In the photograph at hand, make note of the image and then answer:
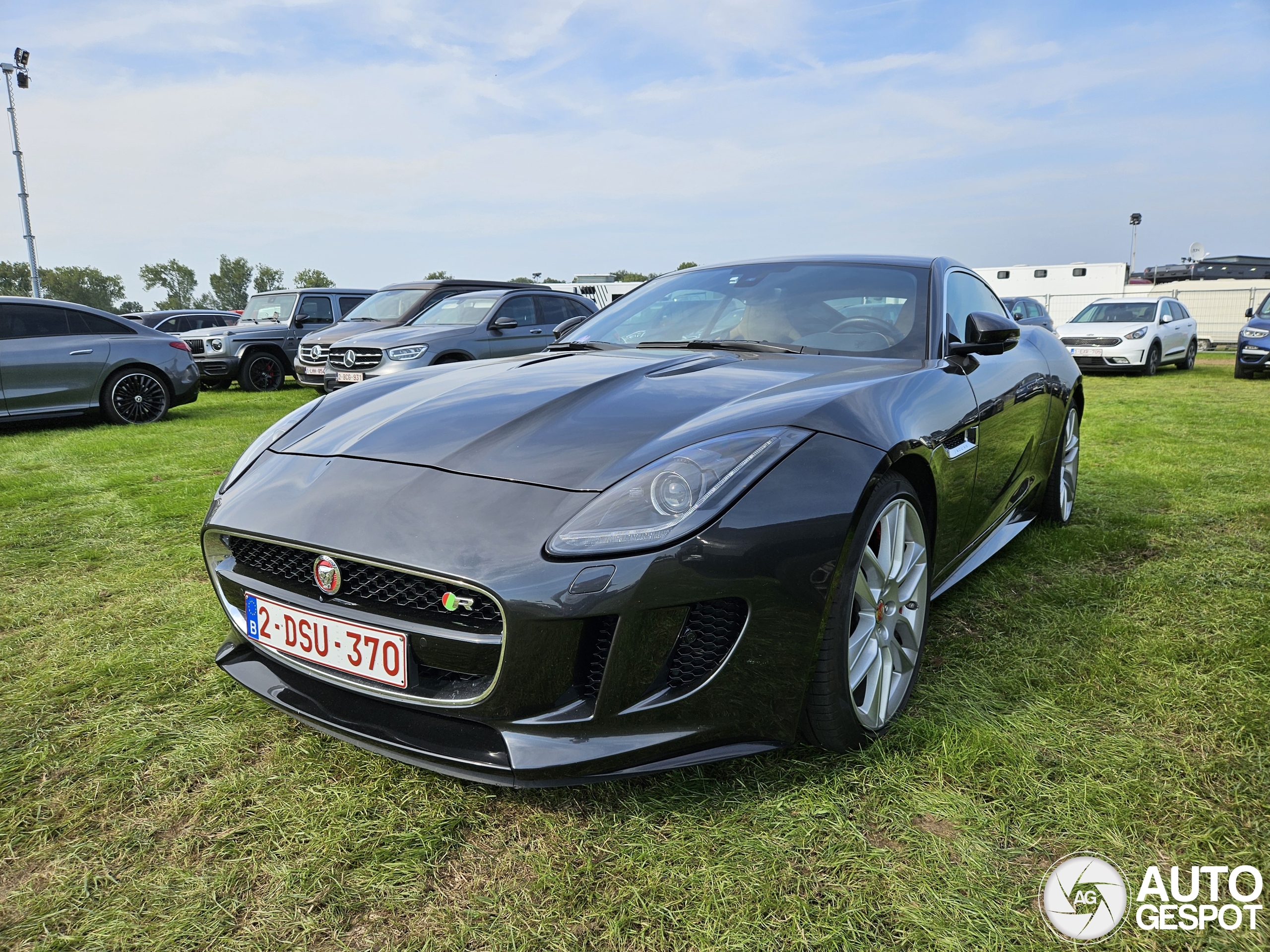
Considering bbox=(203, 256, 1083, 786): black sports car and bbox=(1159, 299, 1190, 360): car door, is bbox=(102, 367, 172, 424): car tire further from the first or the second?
bbox=(1159, 299, 1190, 360): car door

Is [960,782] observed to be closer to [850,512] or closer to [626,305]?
[850,512]

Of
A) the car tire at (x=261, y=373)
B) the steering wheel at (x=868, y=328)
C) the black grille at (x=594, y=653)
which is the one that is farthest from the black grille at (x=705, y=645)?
the car tire at (x=261, y=373)

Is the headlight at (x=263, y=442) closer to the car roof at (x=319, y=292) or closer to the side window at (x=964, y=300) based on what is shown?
the side window at (x=964, y=300)

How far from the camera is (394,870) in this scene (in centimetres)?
163

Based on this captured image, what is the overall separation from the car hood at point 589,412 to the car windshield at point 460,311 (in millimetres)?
7117

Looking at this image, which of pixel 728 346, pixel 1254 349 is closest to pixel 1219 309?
pixel 1254 349

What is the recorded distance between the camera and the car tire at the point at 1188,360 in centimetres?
1595

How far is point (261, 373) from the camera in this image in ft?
43.1

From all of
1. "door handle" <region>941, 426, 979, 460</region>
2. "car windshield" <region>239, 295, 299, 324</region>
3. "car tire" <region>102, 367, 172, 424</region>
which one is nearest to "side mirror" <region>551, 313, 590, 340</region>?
"door handle" <region>941, 426, 979, 460</region>

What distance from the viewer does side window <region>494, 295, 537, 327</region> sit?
975 centimetres

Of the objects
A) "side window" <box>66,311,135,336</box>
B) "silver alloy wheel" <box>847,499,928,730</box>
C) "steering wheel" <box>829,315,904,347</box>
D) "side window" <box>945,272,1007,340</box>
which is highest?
"side window" <box>945,272,1007,340</box>

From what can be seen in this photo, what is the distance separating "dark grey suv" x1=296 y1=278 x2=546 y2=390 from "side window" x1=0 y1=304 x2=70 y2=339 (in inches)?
106

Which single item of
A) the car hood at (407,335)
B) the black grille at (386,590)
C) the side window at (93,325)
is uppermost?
the side window at (93,325)

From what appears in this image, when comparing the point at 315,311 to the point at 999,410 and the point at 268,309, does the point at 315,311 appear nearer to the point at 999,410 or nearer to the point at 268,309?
the point at 268,309
